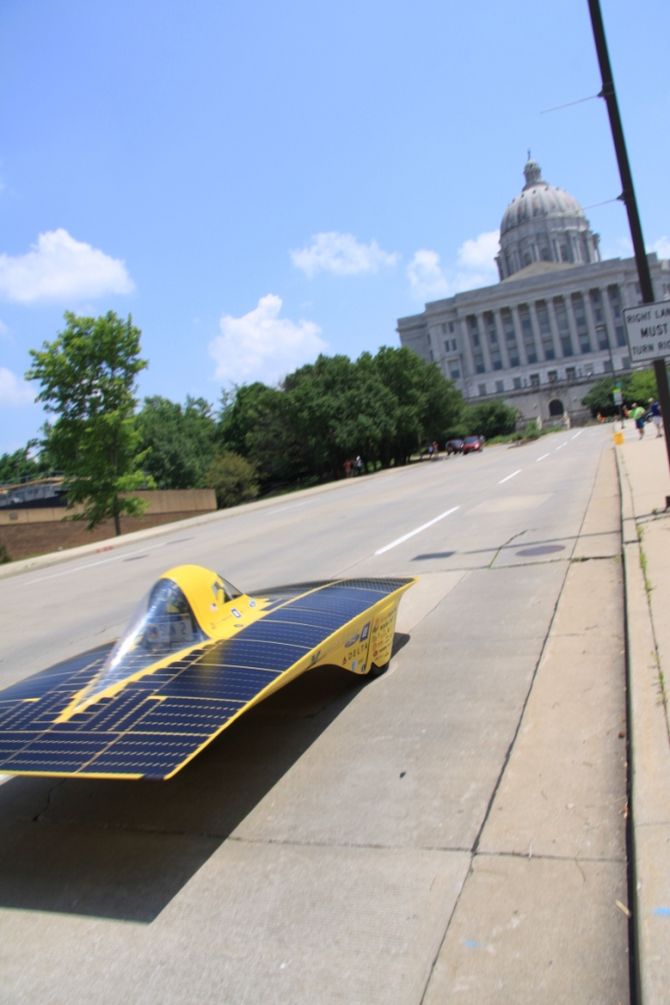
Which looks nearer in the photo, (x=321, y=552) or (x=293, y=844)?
(x=293, y=844)

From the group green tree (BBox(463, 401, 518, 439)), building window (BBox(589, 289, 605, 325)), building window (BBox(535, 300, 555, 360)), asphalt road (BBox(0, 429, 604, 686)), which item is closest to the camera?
asphalt road (BBox(0, 429, 604, 686))

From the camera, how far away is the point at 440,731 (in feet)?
15.7

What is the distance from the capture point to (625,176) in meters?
12.0

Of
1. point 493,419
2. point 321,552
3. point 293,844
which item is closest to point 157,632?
point 293,844

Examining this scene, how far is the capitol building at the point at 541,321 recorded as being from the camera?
133250 mm

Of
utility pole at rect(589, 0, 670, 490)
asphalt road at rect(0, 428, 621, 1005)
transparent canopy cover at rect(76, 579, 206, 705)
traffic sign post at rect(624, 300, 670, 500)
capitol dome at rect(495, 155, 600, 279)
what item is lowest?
asphalt road at rect(0, 428, 621, 1005)

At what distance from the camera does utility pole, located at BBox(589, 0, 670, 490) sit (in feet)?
38.8

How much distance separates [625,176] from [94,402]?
25.9m

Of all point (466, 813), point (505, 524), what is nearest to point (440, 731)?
point (466, 813)

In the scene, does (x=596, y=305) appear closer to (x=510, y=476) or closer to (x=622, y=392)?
(x=622, y=392)

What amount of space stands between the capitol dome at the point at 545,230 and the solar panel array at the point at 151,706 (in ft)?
498

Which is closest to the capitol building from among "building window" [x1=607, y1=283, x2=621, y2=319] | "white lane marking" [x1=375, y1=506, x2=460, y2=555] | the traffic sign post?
"building window" [x1=607, y1=283, x2=621, y2=319]

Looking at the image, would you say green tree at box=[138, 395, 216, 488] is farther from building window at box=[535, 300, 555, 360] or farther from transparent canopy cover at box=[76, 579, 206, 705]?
building window at box=[535, 300, 555, 360]

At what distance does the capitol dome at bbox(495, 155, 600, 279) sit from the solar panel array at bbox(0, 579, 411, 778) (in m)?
152
